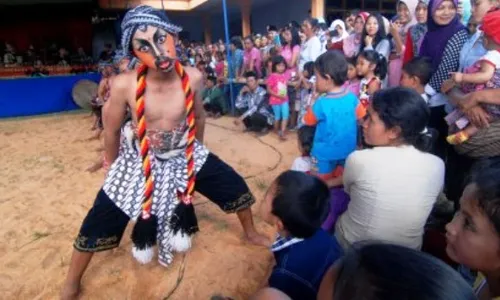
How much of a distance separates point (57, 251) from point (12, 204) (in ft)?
4.32

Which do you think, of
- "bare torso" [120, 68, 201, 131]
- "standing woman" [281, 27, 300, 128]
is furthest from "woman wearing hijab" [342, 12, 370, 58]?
"bare torso" [120, 68, 201, 131]

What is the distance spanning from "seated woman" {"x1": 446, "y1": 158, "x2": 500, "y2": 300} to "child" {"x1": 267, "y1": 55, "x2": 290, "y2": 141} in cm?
447

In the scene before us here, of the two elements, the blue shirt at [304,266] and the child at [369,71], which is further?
the child at [369,71]

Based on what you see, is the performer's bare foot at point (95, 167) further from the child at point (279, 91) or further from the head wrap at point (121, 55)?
the child at point (279, 91)

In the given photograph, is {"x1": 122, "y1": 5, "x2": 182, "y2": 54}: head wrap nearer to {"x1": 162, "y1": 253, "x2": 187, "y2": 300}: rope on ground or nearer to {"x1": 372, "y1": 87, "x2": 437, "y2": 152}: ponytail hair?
{"x1": 372, "y1": 87, "x2": 437, "y2": 152}: ponytail hair

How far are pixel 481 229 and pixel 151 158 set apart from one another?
1.74 metres

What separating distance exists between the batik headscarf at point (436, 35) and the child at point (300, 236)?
183cm

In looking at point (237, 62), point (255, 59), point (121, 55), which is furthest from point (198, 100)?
point (237, 62)

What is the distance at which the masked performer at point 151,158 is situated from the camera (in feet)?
6.54

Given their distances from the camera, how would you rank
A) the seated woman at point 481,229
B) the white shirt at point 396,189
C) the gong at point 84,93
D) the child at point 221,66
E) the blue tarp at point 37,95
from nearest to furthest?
the seated woman at point 481,229 → the white shirt at point 396,189 → the child at point 221,66 → the blue tarp at point 37,95 → the gong at point 84,93

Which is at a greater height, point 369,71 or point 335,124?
point 369,71

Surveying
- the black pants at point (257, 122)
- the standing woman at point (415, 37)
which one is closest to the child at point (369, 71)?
the standing woman at point (415, 37)

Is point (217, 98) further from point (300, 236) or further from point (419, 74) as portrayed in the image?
point (300, 236)

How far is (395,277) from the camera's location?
64cm
